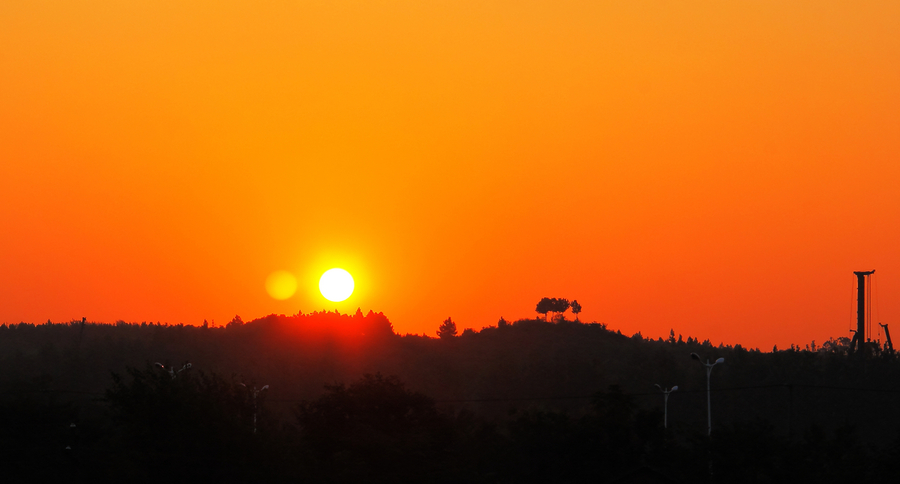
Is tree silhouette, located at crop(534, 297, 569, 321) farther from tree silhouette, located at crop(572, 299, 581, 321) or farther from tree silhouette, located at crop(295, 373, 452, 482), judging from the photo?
tree silhouette, located at crop(295, 373, 452, 482)

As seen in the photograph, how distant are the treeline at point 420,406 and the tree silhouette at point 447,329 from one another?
6289 millimetres

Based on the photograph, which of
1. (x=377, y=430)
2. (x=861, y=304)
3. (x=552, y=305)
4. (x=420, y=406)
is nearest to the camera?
(x=377, y=430)

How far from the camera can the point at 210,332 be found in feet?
522

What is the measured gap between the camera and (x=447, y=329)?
182 m

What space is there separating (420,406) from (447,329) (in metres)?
122

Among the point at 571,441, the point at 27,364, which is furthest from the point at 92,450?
the point at 27,364

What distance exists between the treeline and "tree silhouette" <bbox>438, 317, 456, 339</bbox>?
20.6ft

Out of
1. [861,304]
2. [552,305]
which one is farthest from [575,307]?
[861,304]

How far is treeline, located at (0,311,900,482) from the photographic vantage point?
1957 inches

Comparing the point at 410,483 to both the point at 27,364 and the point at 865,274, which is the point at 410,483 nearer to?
the point at 865,274

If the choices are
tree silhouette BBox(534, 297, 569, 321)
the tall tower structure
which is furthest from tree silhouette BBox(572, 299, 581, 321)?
the tall tower structure

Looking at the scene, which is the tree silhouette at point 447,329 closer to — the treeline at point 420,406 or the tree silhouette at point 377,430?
the treeline at point 420,406

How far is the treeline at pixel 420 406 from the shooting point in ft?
163

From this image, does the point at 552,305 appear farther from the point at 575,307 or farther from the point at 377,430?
the point at 377,430
